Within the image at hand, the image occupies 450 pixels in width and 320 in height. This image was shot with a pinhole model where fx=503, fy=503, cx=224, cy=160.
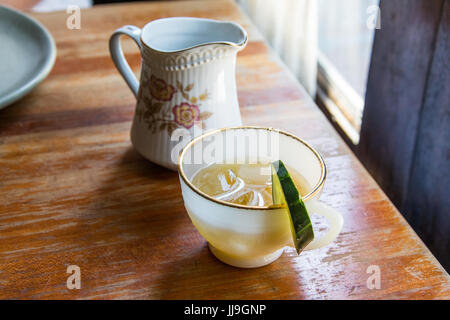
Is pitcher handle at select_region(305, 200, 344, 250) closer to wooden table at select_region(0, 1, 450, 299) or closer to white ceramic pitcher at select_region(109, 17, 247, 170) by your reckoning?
wooden table at select_region(0, 1, 450, 299)

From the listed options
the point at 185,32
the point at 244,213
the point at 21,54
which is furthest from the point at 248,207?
the point at 21,54

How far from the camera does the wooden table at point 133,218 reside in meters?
0.51

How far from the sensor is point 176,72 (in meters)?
0.59

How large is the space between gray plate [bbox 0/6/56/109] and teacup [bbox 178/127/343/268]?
363 mm

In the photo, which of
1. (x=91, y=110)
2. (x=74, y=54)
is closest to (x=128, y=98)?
(x=91, y=110)

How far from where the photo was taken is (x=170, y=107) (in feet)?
2.00

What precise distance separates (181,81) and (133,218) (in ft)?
0.57

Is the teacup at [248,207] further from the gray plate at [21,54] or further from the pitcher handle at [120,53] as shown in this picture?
the gray plate at [21,54]

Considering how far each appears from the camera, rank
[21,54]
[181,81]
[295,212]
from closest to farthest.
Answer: [295,212]
[181,81]
[21,54]

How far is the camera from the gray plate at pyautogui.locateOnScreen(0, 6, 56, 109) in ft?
2.59

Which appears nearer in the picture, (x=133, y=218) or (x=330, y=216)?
(x=330, y=216)

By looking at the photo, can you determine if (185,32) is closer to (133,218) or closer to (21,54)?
(133,218)

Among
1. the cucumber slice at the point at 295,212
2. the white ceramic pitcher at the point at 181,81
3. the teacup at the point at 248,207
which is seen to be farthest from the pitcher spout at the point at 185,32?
the cucumber slice at the point at 295,212

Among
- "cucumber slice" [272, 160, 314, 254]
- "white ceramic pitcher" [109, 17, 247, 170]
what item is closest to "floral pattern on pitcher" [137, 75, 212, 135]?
"white ceramic pitcher" [109, 17, 247, 170]
